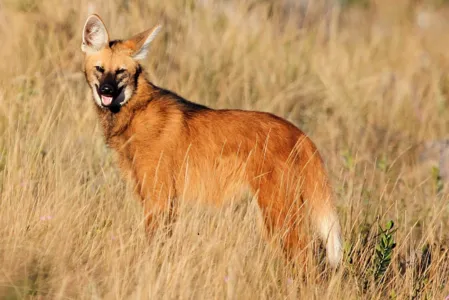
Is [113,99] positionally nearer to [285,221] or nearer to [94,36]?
[94,36]

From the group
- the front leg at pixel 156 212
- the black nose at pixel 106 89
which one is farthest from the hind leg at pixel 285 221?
the black nose at pixel 106 89

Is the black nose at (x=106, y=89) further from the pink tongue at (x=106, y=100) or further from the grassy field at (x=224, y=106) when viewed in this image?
the grassy field at (x=224, y=106)

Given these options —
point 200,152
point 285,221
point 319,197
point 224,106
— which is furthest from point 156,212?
point 224,106

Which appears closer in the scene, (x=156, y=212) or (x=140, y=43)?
(x=156, y=212)

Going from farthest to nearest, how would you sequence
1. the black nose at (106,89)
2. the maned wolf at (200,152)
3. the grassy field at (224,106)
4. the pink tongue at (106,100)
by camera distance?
the pink tongue at (106,100)
the black nose at (106,89)
the maned wolf at (200,152)
the grassy field at (224,106)

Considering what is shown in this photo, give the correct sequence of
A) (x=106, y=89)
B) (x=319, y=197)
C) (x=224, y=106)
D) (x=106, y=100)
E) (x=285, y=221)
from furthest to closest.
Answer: (x=224, y=106) → (x=106, y=100) → (x=106, y=89) → (x=319, y=197) → (x=285, y=221)

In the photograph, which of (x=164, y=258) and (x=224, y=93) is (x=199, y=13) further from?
(x=164, y=258)

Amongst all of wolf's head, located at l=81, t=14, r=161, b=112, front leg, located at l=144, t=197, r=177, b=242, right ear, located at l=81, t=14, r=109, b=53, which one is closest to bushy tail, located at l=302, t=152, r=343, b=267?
front leg, located at l=144, t=197, r=177, b=242

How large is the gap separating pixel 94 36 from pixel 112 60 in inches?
8.6

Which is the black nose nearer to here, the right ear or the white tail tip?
the right ear

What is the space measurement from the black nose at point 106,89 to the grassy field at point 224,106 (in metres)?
0.43

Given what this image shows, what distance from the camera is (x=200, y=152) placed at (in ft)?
13.8

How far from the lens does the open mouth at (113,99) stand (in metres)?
4.46

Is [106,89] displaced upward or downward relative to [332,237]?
upward
